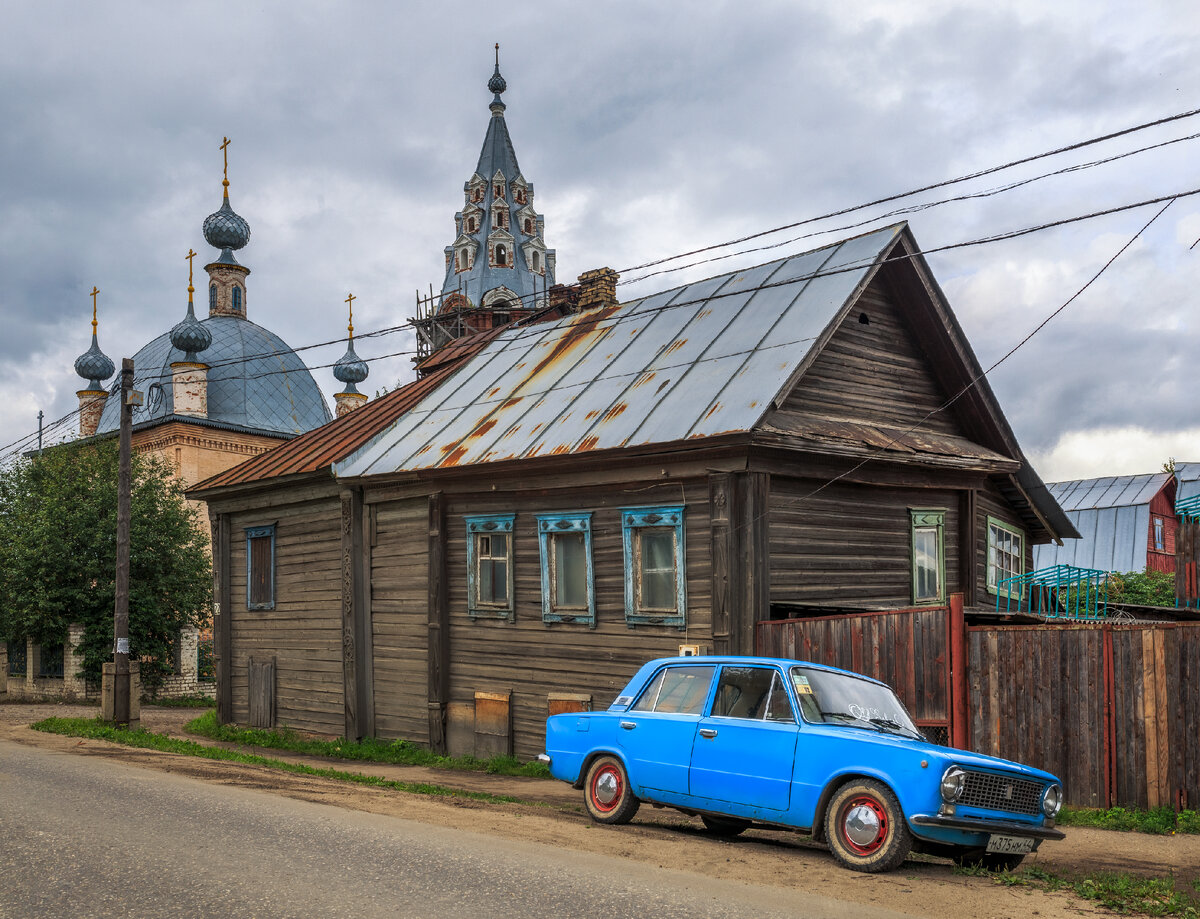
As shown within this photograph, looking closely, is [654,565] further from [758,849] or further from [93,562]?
[93,562]

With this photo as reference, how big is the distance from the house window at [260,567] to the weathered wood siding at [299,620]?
14 centimetres

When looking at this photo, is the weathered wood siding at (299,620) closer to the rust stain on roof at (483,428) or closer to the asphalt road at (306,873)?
the rust stain on roof at (483,428)

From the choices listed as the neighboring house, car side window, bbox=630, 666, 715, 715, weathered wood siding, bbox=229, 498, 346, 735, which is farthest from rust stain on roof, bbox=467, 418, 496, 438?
the neighboring house

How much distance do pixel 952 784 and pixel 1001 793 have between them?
57 cm

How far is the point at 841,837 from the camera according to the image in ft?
26.1

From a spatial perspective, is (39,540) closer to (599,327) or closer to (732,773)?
(599,327)

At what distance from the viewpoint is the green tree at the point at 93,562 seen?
31.0m

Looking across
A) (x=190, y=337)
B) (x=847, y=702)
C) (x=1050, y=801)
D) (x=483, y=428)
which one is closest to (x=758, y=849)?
(x=847, y=702)

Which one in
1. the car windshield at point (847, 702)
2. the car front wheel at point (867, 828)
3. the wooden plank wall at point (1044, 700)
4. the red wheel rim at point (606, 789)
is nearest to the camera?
the car front wheel at point (867, 828)

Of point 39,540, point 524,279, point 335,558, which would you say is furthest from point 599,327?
point 524,279

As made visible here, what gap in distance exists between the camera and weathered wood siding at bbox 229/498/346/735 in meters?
19.2

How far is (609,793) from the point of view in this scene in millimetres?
9820

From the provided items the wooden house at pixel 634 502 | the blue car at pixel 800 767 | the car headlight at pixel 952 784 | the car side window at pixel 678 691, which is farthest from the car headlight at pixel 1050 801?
the wooden house at pixel 634 502

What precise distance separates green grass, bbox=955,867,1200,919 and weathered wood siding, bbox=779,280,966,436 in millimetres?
7322
